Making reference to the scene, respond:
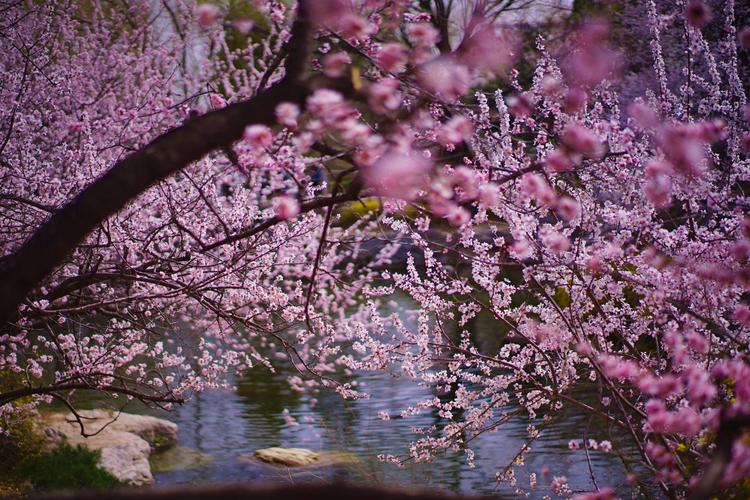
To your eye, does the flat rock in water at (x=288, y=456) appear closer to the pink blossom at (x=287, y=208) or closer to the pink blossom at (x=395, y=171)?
the pink blossom at (x=287, y=208)

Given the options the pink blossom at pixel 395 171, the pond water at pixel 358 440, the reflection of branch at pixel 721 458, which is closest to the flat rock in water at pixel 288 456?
the pond water at pixel 358 440

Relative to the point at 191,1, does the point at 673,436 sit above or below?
below

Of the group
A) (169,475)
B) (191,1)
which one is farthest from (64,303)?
(191,1)

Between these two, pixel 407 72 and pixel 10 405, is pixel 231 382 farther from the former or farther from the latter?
pixel 407 72

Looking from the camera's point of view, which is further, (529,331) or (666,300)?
(529,331)

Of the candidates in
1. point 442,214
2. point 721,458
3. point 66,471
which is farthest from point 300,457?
point 721,458

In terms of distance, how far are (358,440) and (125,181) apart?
21.7ft

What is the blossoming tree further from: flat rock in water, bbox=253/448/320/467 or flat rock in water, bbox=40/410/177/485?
flat rock in water, bbox=253/448/320/467

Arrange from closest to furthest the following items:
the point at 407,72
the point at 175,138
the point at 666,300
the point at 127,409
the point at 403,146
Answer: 1. the point at 175,138
2. the point at 403,146
3. the point at 407,72
4. the point at 666,300
5. the point at 127,409

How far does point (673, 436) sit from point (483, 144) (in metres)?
2.37

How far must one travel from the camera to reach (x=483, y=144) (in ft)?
18.6

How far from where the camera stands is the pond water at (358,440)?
715 centimetres

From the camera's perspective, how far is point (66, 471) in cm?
692

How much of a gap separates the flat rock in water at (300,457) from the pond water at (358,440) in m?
0.10
